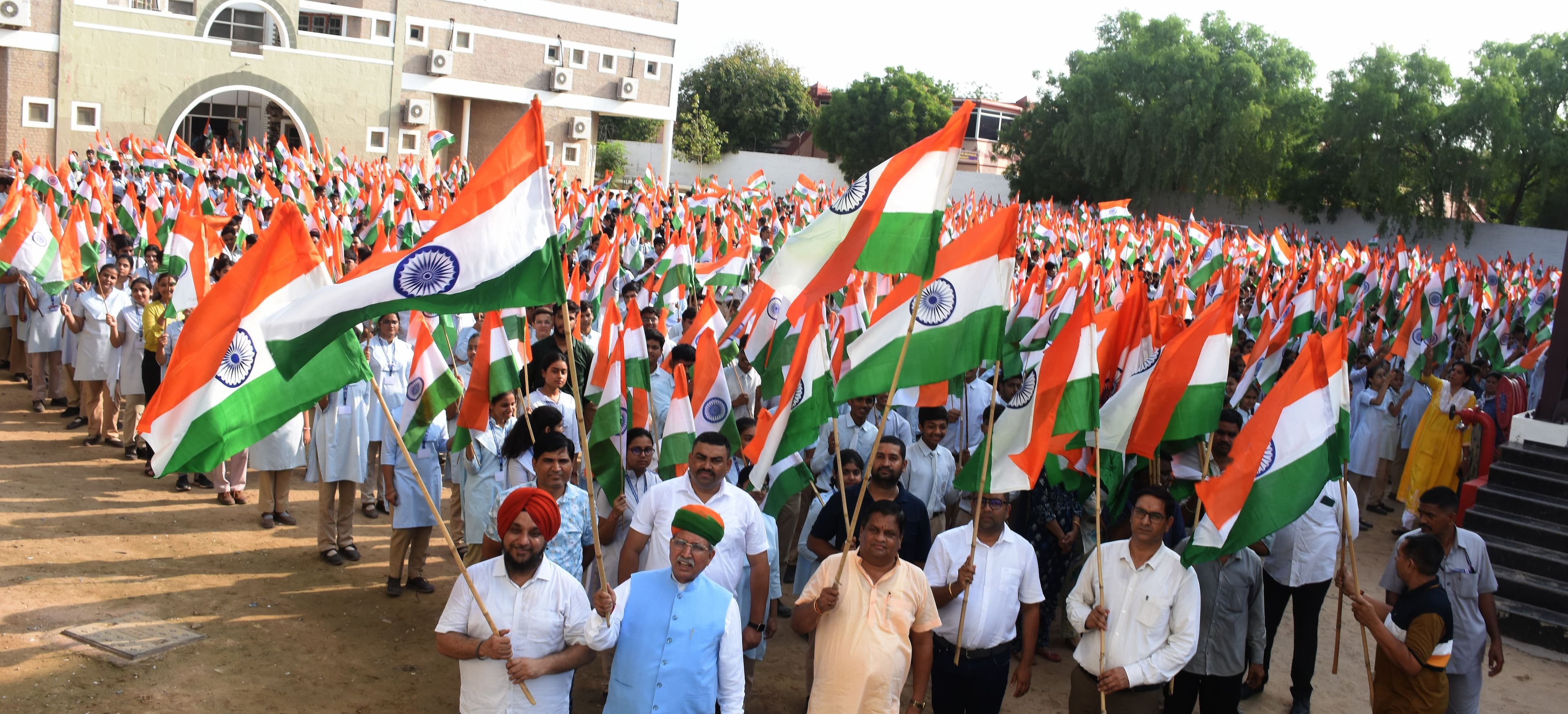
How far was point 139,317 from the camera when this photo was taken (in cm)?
947

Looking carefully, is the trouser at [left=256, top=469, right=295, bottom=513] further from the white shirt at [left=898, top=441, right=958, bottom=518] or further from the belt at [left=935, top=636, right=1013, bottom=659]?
the belt at [left=935, top=636, right=1013, bottom=659]

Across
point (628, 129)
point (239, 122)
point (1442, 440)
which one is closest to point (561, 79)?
point (239, 122)

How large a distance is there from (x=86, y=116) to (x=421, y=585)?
33537 mm

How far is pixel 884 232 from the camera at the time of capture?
527 centimetres

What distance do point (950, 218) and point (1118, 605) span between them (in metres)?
18.3

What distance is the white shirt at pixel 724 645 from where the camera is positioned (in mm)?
4293

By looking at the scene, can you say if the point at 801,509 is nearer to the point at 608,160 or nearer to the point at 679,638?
the point at 679,638

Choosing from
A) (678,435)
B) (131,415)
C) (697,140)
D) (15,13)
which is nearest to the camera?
(678,435)

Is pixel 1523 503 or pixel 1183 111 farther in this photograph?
pixel 1183 111

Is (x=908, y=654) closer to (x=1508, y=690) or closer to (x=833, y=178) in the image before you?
(x=1508, y=690)

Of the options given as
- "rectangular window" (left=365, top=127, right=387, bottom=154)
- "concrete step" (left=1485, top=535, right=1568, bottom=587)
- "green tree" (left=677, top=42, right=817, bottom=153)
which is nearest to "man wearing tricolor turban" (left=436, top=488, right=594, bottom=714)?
"concrete step" (left=1485, top=535, right=1568, bottom=587)

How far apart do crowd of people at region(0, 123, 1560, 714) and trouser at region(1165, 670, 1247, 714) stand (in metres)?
0.02

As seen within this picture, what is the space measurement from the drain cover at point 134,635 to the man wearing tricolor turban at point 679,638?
3055 mm

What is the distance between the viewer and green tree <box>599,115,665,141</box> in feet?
185
